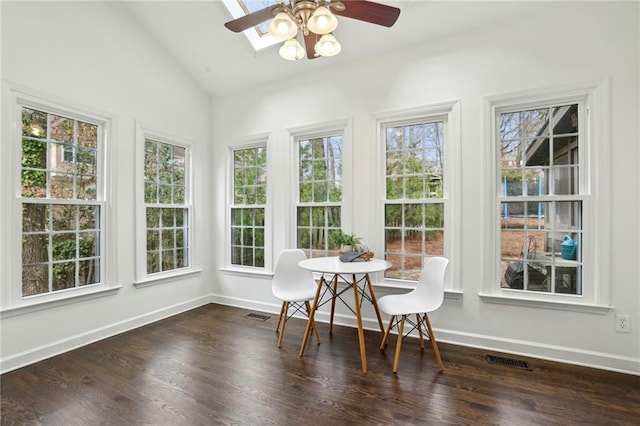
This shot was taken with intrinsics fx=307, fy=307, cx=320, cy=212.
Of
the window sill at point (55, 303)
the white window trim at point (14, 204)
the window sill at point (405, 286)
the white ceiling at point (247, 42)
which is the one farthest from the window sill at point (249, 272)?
the white ceiling at point (247, 42)

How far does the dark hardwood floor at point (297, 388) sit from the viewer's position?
6.15ft

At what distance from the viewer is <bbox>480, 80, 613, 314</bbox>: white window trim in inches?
96.5

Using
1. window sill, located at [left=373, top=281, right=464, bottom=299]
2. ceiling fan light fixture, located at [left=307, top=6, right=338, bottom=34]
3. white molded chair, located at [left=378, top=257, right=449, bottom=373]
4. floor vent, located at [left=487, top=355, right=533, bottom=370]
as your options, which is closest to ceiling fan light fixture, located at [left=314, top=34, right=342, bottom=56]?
ceiling fan light fixture, located at [left=307, top=6, right=338, bottom=34]

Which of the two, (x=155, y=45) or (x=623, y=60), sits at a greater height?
(x=155, y=45)

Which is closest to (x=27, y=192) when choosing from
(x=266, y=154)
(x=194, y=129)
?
(x=194, y=129)

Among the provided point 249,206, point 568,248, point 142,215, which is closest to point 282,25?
point 249,206

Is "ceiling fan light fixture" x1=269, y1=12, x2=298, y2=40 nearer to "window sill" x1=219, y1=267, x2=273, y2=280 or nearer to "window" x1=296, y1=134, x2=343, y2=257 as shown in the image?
"window" x1=296, y1=134, x2=343, y2=257

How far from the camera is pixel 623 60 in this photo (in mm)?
2414

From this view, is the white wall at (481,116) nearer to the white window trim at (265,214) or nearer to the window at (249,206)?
the white window trim at (265,214)

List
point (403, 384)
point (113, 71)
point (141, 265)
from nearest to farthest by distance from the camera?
point (403, 384)
point (113, 71)
point (141, 265)

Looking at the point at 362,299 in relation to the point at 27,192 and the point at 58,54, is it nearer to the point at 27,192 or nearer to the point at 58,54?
the point at 27,192

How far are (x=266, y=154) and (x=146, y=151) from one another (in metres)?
1.40

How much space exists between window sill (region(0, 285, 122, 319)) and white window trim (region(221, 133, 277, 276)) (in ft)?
4.47

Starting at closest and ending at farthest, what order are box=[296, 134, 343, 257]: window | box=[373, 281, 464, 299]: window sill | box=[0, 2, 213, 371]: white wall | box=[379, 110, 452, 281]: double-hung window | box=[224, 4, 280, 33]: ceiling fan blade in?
box=[224, 4, 280, 33]: ceiling fan blade, box=[0, 2, 213, 371]: white wall, box=[373, 281, 464, 299]: window sill, box=[379, 110, 452, 281]: double-hung window, box=[296, 134, 343, 257]: window
